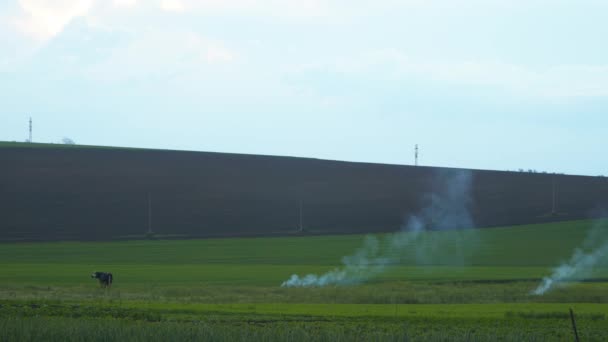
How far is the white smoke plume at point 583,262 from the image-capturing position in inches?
1660

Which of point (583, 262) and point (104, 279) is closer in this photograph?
point (104, 279)

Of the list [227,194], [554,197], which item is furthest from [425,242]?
[554,197]

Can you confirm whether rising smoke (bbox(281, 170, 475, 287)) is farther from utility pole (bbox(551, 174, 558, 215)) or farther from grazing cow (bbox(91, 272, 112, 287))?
grazing cow (bbox(91, 272, 112, 287))

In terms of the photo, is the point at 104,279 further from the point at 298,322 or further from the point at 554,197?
A: the point at 554,197

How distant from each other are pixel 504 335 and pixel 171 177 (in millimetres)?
68018

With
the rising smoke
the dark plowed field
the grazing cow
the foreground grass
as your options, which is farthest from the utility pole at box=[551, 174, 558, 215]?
the foreground grass

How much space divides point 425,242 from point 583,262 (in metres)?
13.7

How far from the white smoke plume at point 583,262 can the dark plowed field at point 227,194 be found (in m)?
11.4

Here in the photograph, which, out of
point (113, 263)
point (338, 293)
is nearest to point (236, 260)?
point (113, 263)

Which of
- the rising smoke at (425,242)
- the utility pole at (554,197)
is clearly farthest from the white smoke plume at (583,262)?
the utility pole at (554,197)

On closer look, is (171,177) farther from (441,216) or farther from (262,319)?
(262,319)

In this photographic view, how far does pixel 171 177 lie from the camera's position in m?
88.1

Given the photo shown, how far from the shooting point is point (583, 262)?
55.0 m

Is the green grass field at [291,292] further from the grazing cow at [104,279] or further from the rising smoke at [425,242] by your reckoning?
the grazing cow at [104,279]
